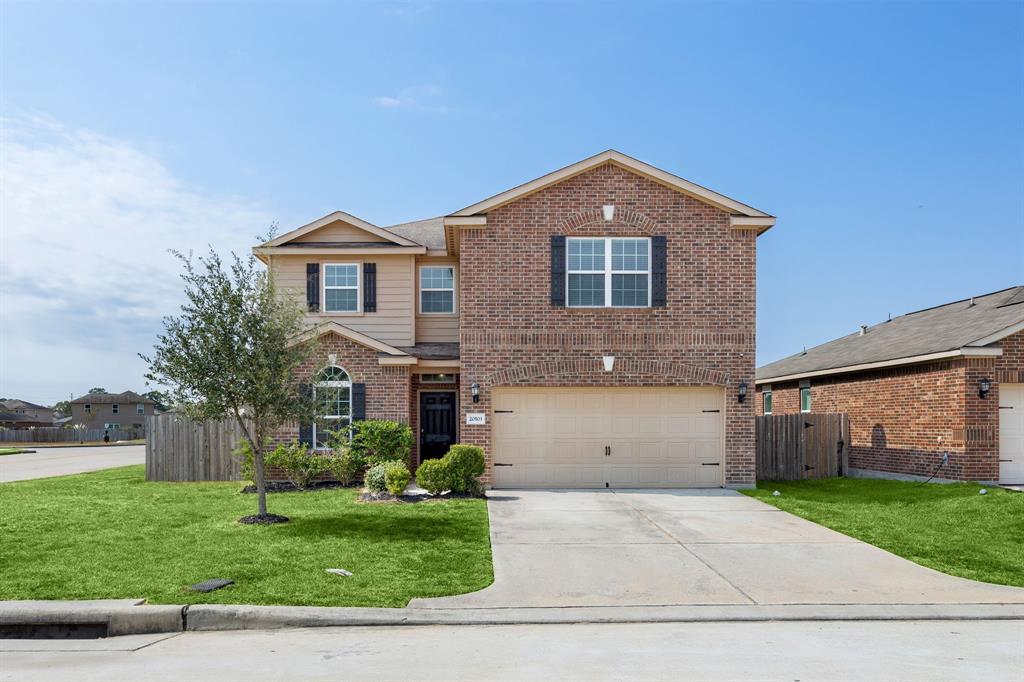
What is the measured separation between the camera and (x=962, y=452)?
15984mm

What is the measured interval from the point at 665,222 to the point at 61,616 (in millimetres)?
12993

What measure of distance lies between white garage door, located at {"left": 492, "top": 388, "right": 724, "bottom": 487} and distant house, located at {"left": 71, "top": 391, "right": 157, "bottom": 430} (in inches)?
2594

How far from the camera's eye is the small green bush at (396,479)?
13.7m

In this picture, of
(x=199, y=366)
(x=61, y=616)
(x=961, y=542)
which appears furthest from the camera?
(x=199, y=366)

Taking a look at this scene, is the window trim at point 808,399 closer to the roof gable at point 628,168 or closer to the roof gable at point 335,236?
Result: the roof gable at point 628,168

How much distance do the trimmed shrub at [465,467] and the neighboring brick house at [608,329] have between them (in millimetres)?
1430

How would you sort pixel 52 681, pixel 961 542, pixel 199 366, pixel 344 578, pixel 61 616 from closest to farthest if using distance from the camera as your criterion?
1. pixel 52 681
2. pixel 61 616
3. pixel 344 578
4. pixel 961 542
5. pixel 199 366

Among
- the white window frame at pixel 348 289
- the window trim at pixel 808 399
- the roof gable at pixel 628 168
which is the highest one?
the roof gable at pixel 628 168

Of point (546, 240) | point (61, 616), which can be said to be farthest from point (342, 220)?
point (61, 616)

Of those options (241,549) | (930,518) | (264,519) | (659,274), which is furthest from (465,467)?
(930,518)

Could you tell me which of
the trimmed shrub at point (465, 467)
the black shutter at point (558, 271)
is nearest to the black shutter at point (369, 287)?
the black shutter at point (558, 271)

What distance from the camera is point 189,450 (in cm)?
1788

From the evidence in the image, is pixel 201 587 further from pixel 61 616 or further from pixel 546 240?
pixel 546 240

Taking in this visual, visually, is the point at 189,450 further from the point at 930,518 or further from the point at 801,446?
the point at 930,518
